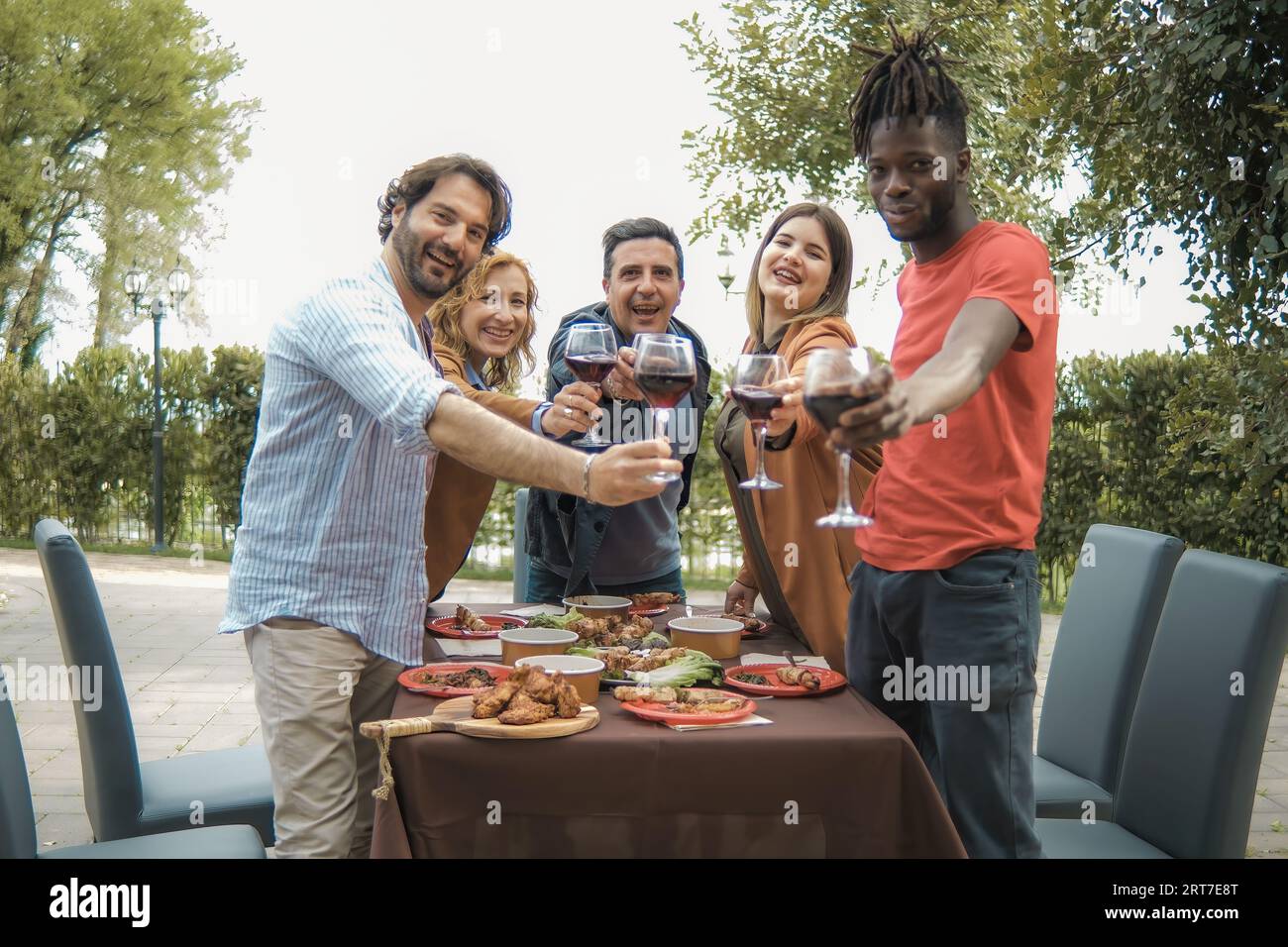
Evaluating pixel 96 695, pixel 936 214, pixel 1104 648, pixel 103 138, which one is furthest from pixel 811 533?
pixel 103 138

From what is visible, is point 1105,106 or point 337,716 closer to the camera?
point 337,716

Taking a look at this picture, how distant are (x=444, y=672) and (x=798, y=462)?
1052mm

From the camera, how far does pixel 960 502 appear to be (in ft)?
7.29

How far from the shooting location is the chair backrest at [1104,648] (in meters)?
2.88

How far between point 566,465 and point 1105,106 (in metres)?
2.88

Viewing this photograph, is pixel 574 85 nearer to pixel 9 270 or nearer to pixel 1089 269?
pixel 1089 269

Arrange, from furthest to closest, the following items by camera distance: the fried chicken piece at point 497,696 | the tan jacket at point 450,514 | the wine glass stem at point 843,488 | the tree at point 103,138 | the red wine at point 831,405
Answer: the tree at point 103,138, the tan jacket at point 450,514, the fried chicken piece at point 497,696, the wine glass stem at point 843,488, the red wine at point 831,405

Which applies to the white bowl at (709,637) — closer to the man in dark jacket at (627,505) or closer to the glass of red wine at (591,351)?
the glass of red wine at (591,351)

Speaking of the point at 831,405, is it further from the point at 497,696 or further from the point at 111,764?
the point at 111,764

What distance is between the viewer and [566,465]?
2.02 meters

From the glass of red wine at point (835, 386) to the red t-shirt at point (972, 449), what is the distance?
0.67m

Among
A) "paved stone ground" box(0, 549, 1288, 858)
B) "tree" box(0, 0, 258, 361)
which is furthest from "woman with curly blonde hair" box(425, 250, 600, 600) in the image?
"tree" box(0, 0, 258, 361)

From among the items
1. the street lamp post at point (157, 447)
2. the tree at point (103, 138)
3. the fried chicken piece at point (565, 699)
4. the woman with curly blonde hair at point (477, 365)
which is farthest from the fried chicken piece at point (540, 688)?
the tree at point (103, 138)
